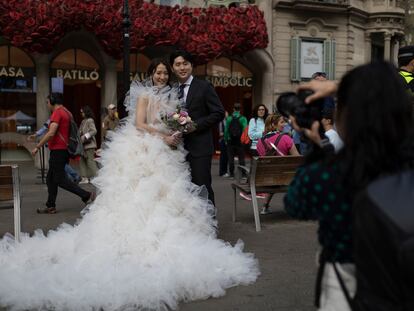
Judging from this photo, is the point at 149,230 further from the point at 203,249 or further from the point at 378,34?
the point at 378,34

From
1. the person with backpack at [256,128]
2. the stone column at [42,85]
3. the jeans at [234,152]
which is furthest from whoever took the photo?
the stone column at [42,85]

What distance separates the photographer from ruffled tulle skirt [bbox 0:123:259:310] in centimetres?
427

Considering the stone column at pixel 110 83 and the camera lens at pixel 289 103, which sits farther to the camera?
the stone column at pixel 110 83

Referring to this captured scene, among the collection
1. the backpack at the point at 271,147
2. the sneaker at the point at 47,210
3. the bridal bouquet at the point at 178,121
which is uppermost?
the bridal bouquet at the point at 178,121

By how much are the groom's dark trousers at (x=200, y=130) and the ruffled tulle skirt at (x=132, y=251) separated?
0.39m

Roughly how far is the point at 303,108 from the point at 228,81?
815 inches

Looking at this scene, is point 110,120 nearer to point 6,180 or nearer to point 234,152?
point 234,152

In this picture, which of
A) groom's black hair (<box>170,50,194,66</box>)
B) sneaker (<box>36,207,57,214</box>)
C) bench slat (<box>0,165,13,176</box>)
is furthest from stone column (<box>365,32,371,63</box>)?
bench slat (<box>0,165,13,176</box>)

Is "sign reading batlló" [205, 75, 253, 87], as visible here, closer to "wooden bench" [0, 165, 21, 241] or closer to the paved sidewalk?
the paved sidewalk

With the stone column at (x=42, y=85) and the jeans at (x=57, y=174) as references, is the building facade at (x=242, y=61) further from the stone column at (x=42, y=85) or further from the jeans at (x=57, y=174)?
the jeans at (x=57, y=174)

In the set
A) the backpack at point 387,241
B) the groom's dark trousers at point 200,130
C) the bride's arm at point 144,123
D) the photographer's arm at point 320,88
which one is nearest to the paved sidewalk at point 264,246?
the groom's dark trousers at point 200,130

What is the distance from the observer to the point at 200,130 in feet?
20.3

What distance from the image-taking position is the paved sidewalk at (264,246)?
4438 mm

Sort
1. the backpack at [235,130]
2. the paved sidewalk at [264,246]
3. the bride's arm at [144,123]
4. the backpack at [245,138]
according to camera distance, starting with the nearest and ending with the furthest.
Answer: the paved sidewalk at [264,246], the bride's arm at [144,123], the backpack at [245,138], the backpack at [235,130]
